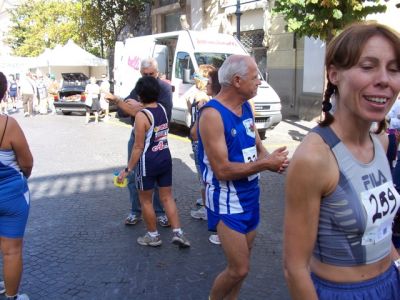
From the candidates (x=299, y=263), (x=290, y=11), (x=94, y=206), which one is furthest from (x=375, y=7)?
(x=299, y=263)

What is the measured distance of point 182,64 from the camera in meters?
12.4

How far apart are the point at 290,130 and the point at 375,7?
15.8 ft

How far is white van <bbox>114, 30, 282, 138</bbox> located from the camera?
1098cm

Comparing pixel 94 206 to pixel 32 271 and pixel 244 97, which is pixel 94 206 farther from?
pixel 244 97

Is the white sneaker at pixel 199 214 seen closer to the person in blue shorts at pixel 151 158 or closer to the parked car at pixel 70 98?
the person in blue shorts at pixel 151 158

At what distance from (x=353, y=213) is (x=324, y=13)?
26.6 ft

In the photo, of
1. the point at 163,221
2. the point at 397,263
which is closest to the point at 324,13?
the point at 163,221

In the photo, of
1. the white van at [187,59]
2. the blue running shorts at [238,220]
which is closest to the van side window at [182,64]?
the white van at [187,59]

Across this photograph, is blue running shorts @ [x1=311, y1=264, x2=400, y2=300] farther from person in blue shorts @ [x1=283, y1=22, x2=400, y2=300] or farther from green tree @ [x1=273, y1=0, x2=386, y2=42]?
green tree @ [x1=273, y1=0, x2=386, y2=42]

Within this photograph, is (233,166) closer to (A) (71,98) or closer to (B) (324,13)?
(B) (324,13)

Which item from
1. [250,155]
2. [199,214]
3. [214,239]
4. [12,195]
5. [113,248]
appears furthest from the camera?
[199,214]

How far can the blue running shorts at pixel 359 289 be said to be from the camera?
159cm

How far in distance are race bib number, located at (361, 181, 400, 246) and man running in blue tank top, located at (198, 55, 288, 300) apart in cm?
110

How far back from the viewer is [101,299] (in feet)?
11.6
